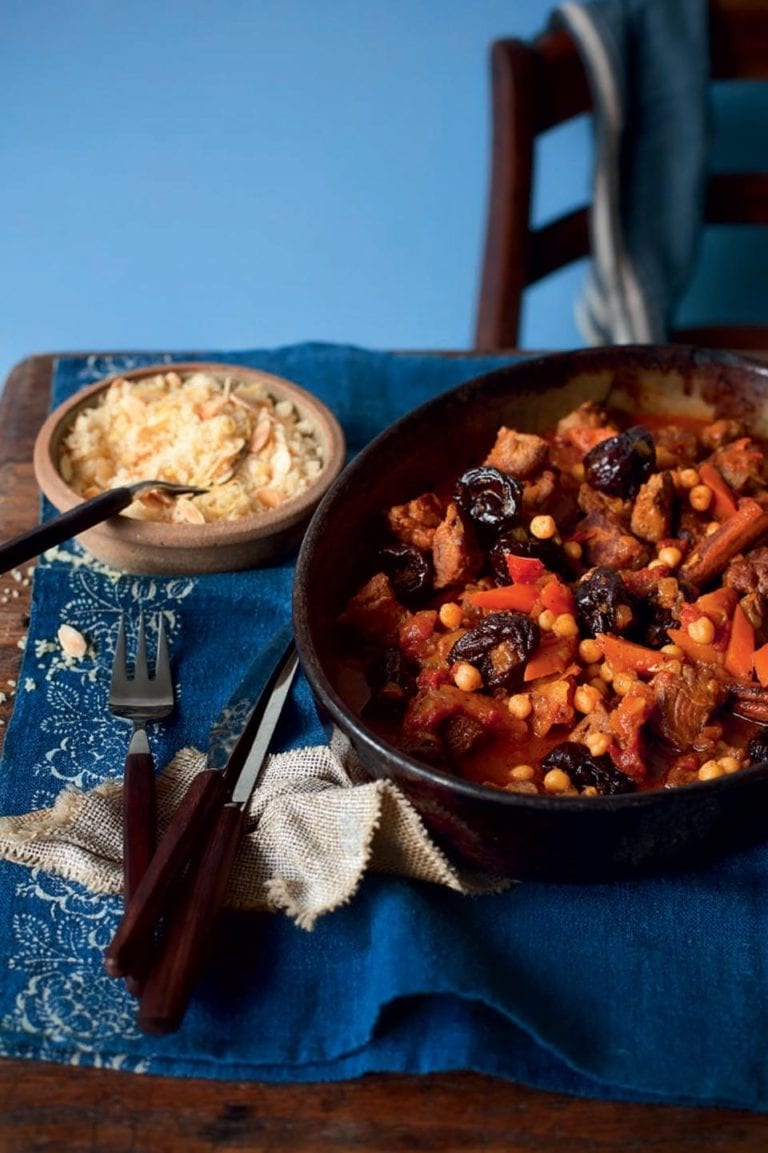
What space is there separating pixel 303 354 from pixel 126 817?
1948 mm

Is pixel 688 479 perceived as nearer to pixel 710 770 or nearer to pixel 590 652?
pixel 590 652

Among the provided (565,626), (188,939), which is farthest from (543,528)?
(188,939)

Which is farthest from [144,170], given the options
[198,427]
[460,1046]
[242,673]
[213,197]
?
[460,1046]

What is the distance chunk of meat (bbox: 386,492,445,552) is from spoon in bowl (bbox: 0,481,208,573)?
61cm

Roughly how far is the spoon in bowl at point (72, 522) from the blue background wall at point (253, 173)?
2.55m

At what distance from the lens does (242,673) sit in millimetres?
3039

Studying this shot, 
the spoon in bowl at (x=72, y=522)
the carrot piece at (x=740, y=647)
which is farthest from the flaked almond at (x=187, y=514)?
the carrot piece at (x=740, y=647)

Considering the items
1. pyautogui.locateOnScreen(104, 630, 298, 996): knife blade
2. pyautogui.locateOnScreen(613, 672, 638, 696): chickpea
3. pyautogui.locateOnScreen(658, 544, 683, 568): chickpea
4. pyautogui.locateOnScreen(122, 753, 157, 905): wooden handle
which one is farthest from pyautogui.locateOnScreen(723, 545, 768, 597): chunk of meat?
pyautogui.locateOnScreen(122, 753, 157, 905): wooden handle

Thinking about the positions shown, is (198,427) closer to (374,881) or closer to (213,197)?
(374,881)

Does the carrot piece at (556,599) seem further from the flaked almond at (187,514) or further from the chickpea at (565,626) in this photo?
the flaked almond at (187,514)

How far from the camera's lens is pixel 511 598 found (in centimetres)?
283

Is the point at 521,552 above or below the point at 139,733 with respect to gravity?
above

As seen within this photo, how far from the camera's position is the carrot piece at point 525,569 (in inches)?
112

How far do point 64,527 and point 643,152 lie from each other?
2.79 m
